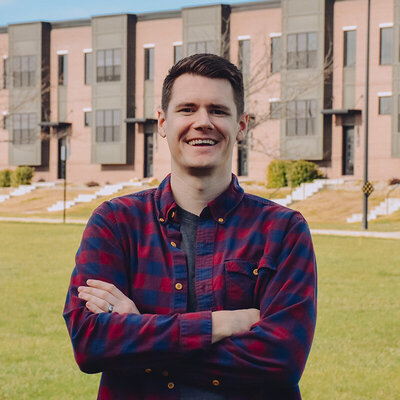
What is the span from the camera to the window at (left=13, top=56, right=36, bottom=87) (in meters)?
56.6

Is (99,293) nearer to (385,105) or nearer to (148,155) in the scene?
(385,105)

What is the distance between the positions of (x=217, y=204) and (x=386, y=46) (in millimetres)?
45094

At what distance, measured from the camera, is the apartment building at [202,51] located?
1795 inches

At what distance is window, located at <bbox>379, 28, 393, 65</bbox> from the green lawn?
30007 mm

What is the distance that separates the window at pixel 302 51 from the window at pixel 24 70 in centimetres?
1990

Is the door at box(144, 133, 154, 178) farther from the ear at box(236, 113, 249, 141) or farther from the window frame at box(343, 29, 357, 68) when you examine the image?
the ear at box(236, 113, 249, 141)

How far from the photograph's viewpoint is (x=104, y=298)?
9.13 feet

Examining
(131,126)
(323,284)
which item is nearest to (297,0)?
(131,126)

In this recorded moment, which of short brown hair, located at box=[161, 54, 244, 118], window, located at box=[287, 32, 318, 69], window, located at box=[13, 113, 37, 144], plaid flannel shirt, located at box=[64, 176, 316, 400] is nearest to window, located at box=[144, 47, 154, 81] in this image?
window, located at box=[13, 113, 37, 144]

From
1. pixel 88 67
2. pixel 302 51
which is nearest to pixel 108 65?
pixel 88 67

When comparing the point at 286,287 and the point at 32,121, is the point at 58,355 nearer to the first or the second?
the point at 286,287

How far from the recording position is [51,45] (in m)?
56.8

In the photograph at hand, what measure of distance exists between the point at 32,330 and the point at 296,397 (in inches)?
282

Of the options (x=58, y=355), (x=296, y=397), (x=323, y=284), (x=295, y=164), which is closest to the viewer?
(x=296, y=397)
